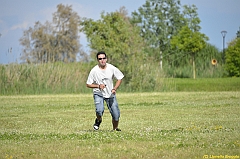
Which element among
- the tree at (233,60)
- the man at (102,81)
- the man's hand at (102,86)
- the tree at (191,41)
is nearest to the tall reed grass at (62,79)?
the tree at (233,60)

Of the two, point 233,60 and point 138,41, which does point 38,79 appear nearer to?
point 138,41

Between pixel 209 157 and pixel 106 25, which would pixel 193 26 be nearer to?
pixel 106 25

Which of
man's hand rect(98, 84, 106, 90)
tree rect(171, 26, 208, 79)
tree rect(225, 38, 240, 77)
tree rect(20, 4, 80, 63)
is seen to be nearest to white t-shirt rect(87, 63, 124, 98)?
man's hand rect(98, 84, 106, 90)

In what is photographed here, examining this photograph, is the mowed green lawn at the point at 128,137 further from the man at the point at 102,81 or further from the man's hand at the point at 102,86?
the man's hand at the point at 102,86

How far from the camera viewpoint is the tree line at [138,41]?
3534 centimetres

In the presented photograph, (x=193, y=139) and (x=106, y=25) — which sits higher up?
(x=106, y=25)

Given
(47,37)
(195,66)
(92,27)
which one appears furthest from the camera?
(47,37)

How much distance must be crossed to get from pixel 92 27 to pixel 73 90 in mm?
12277

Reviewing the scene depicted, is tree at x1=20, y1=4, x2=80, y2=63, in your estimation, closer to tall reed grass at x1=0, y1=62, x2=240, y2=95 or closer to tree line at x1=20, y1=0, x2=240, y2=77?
tree line at x1=20, y1=0, x2=240, y2=77

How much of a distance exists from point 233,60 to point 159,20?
18.1 m

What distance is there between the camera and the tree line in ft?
116

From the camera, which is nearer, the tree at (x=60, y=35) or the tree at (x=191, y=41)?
the tree at (x=191, y=41)

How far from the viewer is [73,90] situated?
3225cm

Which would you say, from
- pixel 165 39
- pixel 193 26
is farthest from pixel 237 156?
pixel 165 39
